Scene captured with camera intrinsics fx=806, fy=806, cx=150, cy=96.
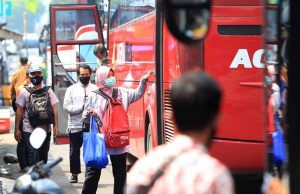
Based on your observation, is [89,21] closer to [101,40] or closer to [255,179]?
[101,40]

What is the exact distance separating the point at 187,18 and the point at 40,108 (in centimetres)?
642

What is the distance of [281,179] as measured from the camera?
205 inches

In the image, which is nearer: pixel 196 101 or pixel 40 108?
pixel 196 101

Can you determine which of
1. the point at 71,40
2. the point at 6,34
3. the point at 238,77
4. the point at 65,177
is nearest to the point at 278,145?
the point at 238,77

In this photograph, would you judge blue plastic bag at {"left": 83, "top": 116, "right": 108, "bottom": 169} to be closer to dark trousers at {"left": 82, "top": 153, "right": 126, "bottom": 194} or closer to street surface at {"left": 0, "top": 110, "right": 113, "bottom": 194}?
dark trousers at {"left": 82, "top": 153, "right": 126, "bottom": 194}

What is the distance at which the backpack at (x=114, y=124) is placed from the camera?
856 cm

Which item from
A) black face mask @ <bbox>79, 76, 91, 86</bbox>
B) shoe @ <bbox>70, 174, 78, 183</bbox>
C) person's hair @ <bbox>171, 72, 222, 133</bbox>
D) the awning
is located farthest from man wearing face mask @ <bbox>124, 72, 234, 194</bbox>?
the awning

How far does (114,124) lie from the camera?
28.2 feet

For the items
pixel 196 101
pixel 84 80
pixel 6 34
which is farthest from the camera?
pixel 6 34

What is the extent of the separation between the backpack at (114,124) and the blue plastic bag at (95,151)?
101 millimetres

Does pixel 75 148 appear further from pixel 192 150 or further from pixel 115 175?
pixel 192 150

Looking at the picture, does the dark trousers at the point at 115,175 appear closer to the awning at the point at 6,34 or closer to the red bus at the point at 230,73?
the red bus at the point at 230,73

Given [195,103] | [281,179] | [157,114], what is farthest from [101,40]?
[195,103]

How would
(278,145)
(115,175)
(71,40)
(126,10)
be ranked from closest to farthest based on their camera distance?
(278,145)
(115,175)
(126,10)
(71,40)
